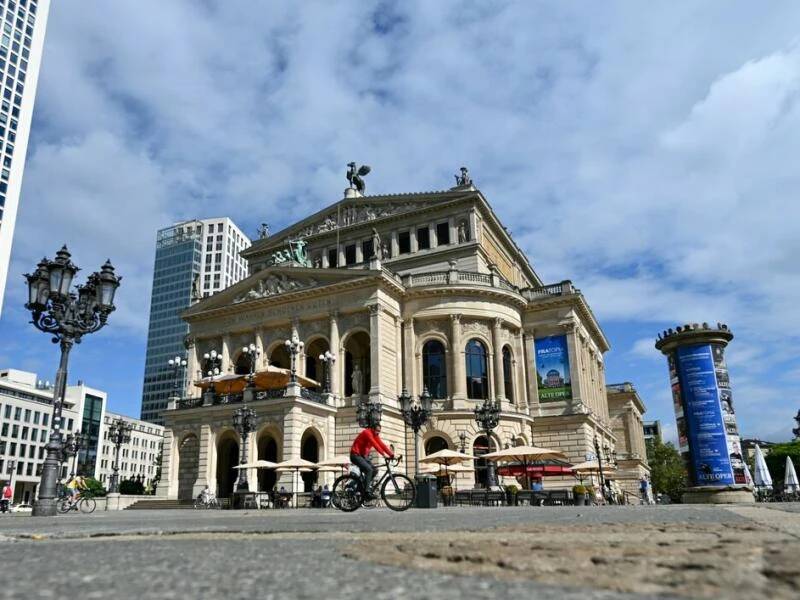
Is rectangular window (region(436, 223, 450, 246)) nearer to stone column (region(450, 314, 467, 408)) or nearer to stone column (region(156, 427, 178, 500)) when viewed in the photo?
stone column (region(450, 314, 467, 408))

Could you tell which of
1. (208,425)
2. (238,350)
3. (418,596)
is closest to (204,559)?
(418,596)

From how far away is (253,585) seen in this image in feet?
8.78

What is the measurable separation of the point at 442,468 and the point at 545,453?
5834mm

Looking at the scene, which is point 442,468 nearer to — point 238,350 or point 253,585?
point 238,350

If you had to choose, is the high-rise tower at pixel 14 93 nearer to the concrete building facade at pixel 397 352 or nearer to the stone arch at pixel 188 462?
the concrete building facade at pixel 397 352

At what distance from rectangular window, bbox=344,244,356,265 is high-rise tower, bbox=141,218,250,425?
7359 cm

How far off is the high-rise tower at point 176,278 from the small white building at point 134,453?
6.68 m

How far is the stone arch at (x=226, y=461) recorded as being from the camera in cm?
3566

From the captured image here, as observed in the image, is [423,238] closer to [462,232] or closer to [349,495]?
[462,232]

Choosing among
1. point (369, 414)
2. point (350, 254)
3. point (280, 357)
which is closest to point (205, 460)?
point (280, 357)

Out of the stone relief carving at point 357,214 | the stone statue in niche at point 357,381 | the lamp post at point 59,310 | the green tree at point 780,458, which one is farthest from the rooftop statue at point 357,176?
the green tree at point 780,458

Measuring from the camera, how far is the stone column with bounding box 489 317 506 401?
38531mm

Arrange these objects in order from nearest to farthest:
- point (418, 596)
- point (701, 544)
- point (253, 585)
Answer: point (418, 596) < point (253, 585) < point (701, 544)

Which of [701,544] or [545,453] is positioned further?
[545,453]
